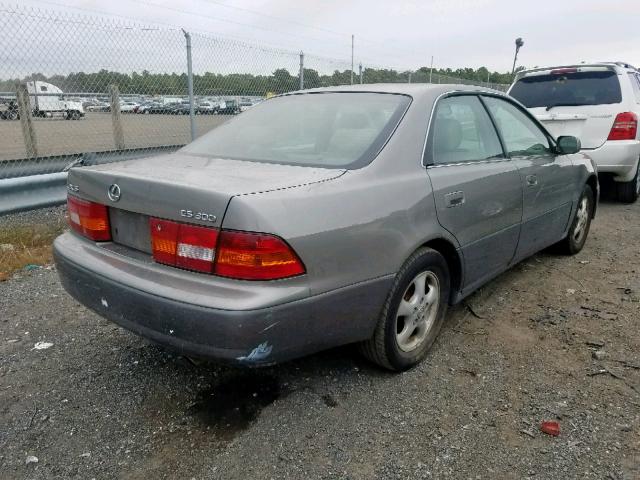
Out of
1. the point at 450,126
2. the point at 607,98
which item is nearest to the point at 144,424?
the point at 450,126

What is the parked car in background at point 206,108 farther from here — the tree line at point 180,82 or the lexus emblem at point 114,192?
the lexus emblem at point 114,192

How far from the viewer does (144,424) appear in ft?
7.50

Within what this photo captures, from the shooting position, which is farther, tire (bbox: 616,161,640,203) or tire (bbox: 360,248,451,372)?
tire (bbox: 616,161,640,203)

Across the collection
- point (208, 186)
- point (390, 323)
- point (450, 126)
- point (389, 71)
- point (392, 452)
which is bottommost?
point (392, 452)

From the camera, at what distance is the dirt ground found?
6.12 m

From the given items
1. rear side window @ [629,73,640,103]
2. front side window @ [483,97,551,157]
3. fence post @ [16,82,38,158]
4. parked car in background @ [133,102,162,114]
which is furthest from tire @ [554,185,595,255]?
fence post @ [16,82,38,158]

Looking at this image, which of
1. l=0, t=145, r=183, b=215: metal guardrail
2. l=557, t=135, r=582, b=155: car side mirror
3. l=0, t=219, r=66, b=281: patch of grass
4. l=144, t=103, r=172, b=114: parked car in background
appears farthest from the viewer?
l=144, t=103, r=172, b=114: parked car in background

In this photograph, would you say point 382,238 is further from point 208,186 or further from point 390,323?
point 208,186

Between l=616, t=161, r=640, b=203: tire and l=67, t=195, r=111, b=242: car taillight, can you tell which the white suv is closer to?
l=616, t=161, r=640, b=203: tire

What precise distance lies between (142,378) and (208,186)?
1248 mm

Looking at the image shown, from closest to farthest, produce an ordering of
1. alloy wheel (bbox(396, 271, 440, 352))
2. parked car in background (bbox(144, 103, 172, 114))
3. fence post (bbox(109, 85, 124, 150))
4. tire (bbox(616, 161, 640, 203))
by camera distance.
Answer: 1. alloy wheel (bbox(396, 271, 440, 352))
2. fence post (bbox(109, 85, 124, 150))
3. tire (bbox(616, 161, 640, 203))
4. parked car in background (bbox(144, 103, 172, 114))

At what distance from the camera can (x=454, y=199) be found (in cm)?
267

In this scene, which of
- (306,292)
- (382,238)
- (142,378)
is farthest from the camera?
(142,378)

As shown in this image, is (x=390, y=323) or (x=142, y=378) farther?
(x=142, y=378)
